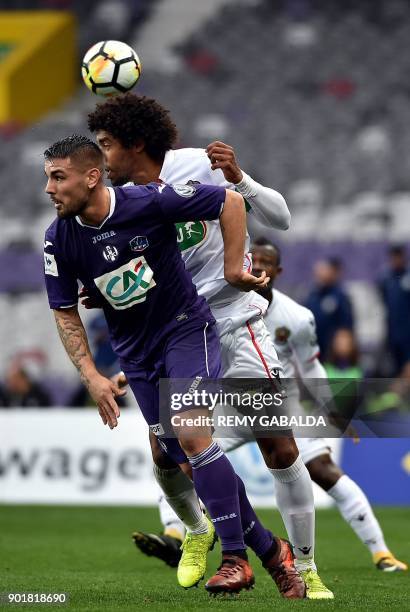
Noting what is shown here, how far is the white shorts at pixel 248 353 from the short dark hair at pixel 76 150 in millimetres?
1122

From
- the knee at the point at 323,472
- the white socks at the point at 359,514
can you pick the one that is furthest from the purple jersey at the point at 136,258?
the white socks at the point at 359,514

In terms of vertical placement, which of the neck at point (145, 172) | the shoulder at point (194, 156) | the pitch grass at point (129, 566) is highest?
the shoulder at point (194, 156)

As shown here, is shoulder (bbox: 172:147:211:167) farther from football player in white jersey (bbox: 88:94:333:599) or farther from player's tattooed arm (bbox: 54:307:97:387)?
player's tattooed arm (bbox: 54:307:97:387)

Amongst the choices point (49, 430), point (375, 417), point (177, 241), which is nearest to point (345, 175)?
point (49, 430)

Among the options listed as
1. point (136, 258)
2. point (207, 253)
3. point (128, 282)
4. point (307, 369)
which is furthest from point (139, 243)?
point (307, 369)

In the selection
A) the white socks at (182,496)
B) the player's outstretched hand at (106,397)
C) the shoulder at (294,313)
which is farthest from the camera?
the shoulder at (294,313)

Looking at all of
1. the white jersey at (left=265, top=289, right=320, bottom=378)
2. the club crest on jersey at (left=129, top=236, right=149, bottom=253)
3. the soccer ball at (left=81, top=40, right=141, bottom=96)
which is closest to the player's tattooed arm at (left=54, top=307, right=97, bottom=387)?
the club crest on jersey at (left=129, top=236, right=149, bottom=253)

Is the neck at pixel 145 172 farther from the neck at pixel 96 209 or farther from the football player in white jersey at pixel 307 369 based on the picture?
the football player in white jersey at pixel 307 369

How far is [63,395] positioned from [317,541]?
6.86 meters

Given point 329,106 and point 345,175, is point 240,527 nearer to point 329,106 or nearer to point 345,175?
point 345,175

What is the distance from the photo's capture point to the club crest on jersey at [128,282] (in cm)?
577

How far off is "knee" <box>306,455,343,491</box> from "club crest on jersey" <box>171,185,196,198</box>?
3.00 metres

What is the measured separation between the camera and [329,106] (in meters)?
19.4

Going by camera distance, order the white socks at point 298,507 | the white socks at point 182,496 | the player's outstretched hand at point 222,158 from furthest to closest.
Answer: the white socks at point 182,496 < the white socks at point 298,507 < the player's outstretched hand at point 222,158
